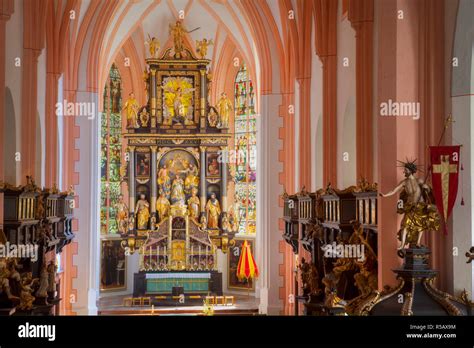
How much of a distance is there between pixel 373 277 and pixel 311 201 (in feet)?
18.9

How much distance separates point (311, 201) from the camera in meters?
18.8

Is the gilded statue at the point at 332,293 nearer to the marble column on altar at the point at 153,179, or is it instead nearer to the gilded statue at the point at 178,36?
the marble column on altar at the point at 153,179

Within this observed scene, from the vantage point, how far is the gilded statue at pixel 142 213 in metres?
31.9

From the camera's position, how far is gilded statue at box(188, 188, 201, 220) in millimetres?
32125

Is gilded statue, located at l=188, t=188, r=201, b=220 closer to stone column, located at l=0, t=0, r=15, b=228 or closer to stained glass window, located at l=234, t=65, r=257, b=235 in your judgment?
stained glass window, located at l=234, t=65, r=257, b=235

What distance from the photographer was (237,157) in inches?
1324

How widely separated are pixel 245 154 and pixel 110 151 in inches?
206

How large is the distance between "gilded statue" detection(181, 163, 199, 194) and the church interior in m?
0.05

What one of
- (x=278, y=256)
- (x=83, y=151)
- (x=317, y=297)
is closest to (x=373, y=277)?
(x=317, y=297)

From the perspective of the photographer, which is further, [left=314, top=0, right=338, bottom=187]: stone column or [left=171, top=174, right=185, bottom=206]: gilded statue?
[left=171, top=174, right=185, bottom=206]: gilded statue

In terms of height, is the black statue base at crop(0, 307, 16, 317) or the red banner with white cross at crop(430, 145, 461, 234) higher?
the red banner with white cross at crop(430, 145, 461, 234)

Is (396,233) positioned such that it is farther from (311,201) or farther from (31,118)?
(31,118)

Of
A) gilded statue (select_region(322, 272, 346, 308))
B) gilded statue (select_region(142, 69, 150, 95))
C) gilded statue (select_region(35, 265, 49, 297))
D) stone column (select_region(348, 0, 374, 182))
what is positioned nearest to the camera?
gilded statue (select_region(322, 272, 346, 308))

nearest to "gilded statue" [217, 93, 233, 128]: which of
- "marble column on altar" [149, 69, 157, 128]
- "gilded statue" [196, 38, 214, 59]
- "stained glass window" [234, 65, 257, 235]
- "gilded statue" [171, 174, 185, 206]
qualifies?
"stained glass window" [234, 65, 257, 235]
